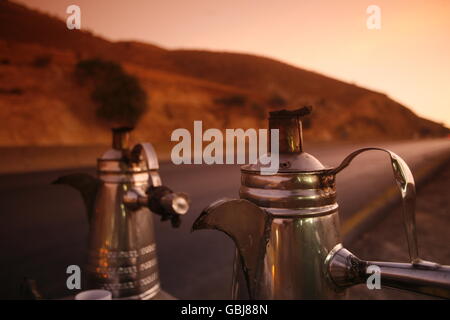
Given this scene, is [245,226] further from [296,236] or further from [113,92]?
[113,92]

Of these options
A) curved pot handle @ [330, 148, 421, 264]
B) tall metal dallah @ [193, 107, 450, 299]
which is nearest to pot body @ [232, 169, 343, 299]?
tall metal dallah @ [193, 107, 450, 299]

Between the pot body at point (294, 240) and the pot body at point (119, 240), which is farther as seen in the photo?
the pot body at point (119, 240)

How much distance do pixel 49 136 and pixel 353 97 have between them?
3765 cm

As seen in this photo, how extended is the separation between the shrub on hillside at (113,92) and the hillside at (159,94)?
22.3 inches

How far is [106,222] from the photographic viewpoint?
4.17ft

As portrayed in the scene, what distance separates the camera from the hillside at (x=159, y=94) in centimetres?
1492

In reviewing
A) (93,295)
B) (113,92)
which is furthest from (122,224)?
(113,92)

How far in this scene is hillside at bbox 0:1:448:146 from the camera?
1492 centimetres

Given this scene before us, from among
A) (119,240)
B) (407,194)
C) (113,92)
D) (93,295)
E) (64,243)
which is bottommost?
(64,243)

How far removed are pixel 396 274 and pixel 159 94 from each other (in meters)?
23.4

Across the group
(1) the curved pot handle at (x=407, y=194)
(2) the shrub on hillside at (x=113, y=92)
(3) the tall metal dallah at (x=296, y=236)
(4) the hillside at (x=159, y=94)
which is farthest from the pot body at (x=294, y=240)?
(2) the shrub on hillside at (x=113, y=92)

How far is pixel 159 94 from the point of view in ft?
75.8

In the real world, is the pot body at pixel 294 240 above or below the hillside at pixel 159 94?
below

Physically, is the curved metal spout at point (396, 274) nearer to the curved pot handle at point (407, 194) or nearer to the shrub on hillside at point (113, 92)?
the curved pot handle at point (407, 194)
